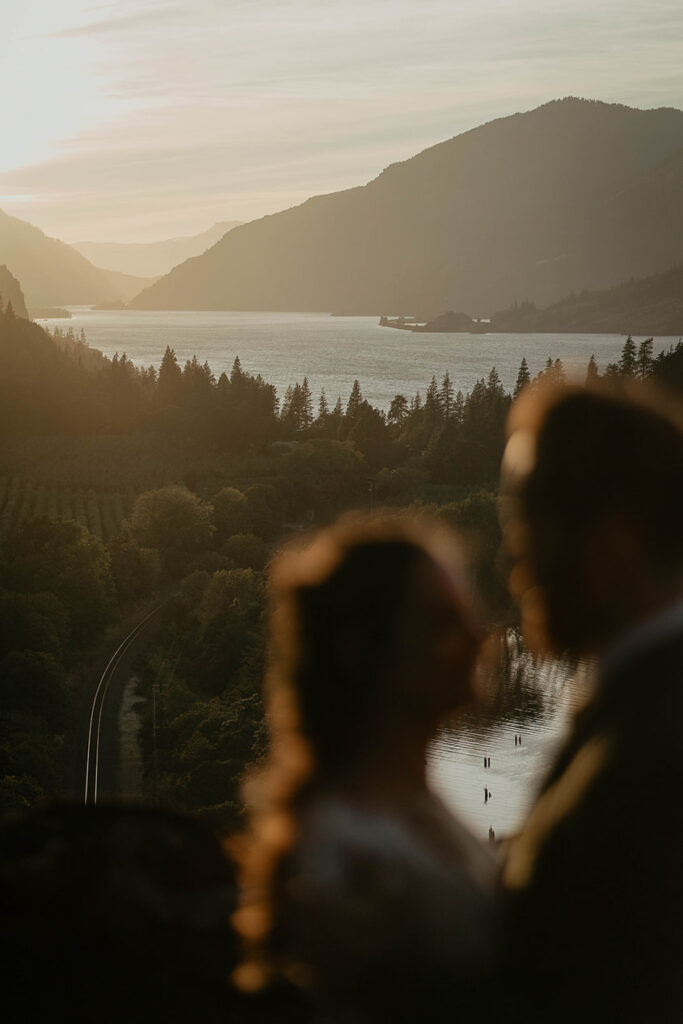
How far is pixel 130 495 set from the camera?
41.5m

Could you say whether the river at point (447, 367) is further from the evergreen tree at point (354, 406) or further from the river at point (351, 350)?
the evergreen tree at point (354, 406)

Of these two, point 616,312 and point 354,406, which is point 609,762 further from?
point 616,312

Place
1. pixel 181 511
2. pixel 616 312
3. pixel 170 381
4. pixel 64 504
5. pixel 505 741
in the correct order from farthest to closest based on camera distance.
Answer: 1. pixel 616 312
2. pixel 170 381
3. pixel 64 504
4. pixel 181 511
5. pixel 505 741

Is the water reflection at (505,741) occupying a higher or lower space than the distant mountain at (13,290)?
lower

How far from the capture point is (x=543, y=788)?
35.1 inches

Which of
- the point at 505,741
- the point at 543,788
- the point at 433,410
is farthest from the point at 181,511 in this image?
the point at 543,788

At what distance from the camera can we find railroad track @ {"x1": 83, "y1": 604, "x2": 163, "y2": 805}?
15625 mm

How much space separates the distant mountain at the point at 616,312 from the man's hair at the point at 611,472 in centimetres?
15093

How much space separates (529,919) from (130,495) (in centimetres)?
4145

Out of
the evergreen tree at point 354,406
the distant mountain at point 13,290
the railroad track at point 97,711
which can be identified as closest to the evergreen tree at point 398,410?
the evergreen tree at point 354,406

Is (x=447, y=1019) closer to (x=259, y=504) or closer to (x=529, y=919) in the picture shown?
(x=529, y=919)

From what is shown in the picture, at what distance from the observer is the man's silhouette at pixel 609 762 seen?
78cm

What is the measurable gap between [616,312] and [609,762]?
166 m

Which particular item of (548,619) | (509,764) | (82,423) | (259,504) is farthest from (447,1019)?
(82,423)
